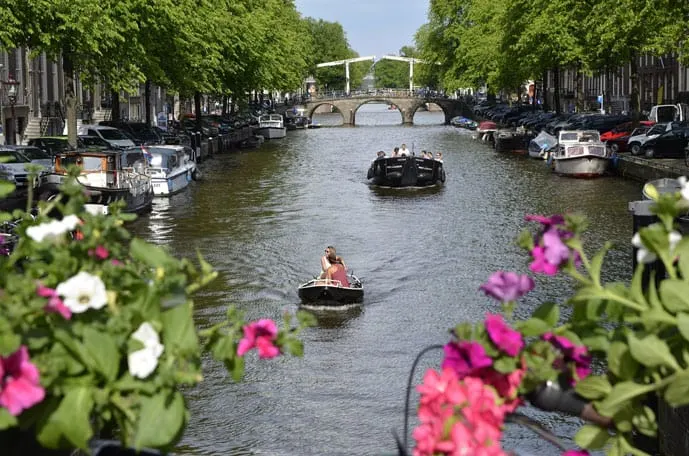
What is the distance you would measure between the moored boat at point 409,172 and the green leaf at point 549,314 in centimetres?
3972

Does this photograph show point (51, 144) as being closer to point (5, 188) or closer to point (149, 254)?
point (5, 188)

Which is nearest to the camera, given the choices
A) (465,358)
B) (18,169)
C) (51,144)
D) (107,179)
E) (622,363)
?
(465,358)

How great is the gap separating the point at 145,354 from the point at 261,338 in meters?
0.56

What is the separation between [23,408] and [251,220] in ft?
A: 98.8

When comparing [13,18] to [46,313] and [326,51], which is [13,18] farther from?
[326,51]

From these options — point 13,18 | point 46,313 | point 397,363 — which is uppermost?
point 13,18

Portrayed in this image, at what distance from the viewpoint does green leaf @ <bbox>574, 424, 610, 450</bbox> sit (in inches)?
169

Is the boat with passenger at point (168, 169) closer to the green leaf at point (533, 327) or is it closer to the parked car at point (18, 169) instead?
the parked car at point (18, 169)

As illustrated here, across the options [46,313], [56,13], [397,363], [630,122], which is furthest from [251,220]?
[46,313]

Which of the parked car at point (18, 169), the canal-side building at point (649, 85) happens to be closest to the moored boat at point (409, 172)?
the canal-side building at point (649, 85)

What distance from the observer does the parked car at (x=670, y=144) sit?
1674 inches

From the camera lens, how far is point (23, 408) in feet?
12.1

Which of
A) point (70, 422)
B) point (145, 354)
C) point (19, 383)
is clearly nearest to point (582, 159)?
point (145, 354)

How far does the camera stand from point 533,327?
4203 mm
